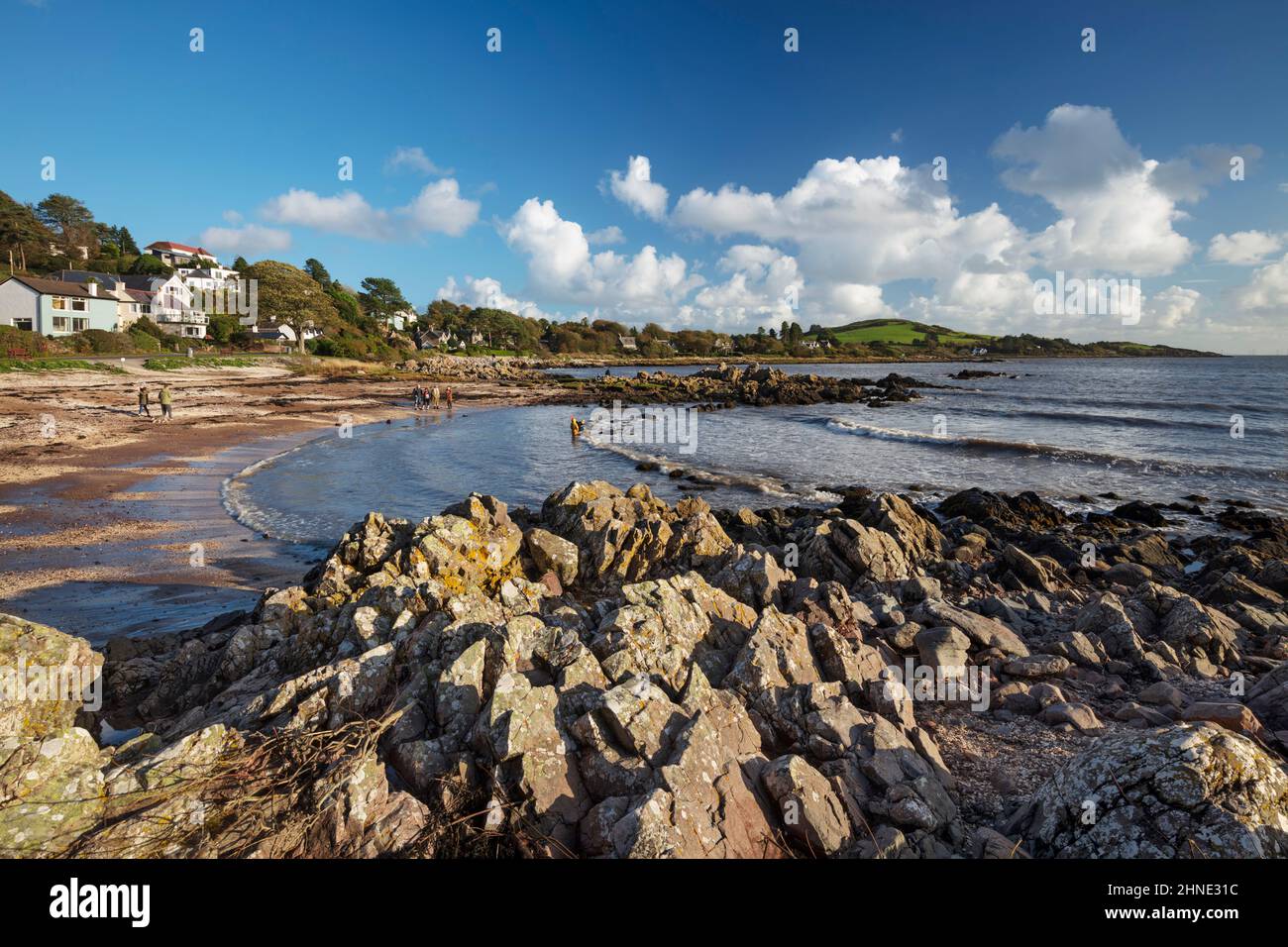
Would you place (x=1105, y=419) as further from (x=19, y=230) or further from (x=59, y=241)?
(x=59, y=241)

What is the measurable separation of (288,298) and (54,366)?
42.5m

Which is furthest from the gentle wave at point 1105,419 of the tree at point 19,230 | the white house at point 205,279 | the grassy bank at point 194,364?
the tree at point 19,230

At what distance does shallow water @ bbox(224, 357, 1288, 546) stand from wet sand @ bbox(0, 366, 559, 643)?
1590 millimetres

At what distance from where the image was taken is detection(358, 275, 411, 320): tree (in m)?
135

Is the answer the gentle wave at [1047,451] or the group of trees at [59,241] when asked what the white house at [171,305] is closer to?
the group of trees at [59,241]

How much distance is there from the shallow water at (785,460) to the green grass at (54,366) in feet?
86.8

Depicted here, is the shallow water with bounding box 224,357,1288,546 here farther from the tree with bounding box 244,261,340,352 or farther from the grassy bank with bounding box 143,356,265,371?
the tree with bounding box 244,261,340,352

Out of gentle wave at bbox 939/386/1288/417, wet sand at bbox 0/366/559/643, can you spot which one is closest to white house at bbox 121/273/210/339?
wet sand at bbox 0/366/559/643

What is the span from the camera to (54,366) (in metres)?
47.5

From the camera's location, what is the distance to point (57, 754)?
4199 millimetres

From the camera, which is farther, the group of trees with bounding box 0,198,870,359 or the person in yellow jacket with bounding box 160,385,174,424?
the group of trees with bounding box 0,198,870,359
